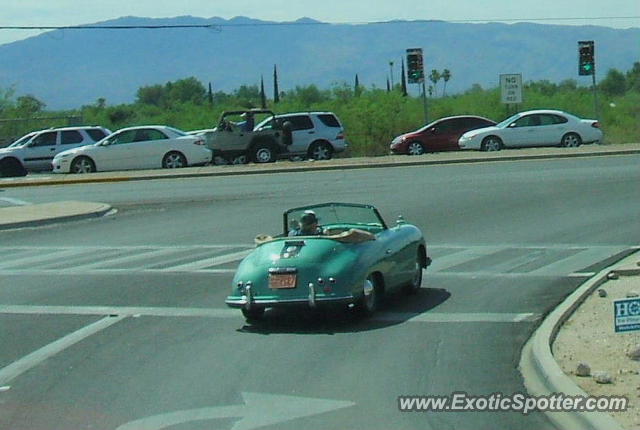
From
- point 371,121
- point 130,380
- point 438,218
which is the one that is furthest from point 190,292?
point 371,121

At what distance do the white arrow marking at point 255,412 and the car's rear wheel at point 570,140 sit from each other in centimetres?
3426

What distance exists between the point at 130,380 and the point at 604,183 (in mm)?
19573

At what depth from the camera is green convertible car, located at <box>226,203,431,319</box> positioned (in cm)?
1319

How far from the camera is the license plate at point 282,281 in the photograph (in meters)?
13.3

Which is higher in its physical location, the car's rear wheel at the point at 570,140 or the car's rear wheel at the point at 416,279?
the car's rear wheel at the point at 416,279

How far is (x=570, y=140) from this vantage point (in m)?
43.0

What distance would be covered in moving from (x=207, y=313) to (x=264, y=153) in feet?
89.9

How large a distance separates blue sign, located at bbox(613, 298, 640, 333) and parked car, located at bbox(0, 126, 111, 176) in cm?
3662

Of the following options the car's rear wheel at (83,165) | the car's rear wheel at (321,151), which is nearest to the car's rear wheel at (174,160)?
the car's rear wheel at (83,165)

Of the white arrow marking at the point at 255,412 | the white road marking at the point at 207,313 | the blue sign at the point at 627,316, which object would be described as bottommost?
the white road marking at the point at 207,313

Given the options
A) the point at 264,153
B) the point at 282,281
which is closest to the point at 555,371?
the point at 282,281

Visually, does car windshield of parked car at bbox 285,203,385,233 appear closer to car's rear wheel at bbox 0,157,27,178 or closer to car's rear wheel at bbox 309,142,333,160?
car's rear wheel at bbox 309,142,333,160

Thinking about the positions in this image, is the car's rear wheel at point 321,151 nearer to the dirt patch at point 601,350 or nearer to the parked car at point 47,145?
the parked car at point 47,145

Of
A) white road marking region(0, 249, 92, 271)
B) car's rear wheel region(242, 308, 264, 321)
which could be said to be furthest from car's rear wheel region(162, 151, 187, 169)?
car's rear wheel region(242, 308, 264, 321)
